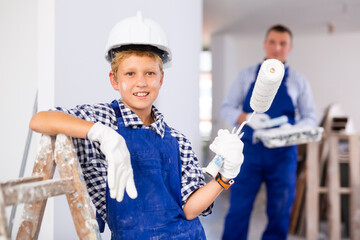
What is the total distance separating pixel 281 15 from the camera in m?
4.89

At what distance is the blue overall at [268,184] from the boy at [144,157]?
126 cm

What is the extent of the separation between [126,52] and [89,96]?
642mm

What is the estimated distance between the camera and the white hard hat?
1.19 meters

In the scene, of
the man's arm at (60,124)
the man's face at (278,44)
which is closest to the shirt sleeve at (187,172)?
the man's arm at (60,124)

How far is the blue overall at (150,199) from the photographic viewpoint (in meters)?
1.16

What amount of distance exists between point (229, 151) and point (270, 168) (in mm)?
1437

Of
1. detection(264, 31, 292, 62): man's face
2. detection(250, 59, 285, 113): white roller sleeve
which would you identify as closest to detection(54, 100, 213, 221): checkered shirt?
detection(250, 59, 285, 113): white roller sleeve

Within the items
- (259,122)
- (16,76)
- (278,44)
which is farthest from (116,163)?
(278,44)

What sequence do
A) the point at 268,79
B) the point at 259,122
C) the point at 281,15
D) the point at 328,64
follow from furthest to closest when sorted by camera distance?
1. the point at 328,64
2. the point at 281,15
3. the point at 259,122
4. the point at 268,79

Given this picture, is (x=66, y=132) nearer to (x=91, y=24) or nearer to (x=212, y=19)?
(x=91, y=24)

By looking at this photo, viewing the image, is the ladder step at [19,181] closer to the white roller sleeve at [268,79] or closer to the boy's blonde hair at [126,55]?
the boy's blonde hair at [126,55]

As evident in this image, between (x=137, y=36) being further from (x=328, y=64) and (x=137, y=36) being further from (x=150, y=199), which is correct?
(x=328, y=64)

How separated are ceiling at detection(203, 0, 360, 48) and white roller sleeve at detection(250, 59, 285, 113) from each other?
3295 mm

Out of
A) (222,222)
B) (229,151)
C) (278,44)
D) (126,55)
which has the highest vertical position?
(278,44)
